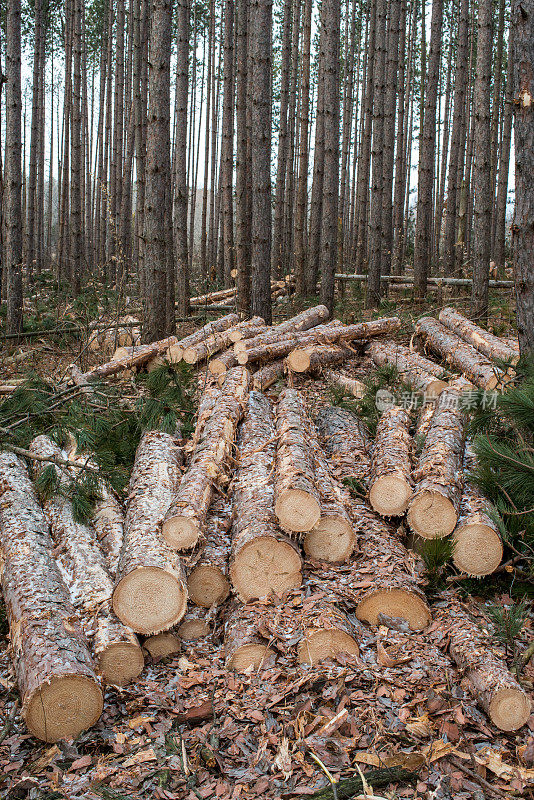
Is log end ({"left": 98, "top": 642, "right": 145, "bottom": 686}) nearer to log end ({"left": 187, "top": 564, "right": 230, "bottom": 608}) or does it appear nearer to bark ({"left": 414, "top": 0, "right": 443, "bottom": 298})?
log end ({"left": 187, "top": 564, "right": 230, "bottom": 608})

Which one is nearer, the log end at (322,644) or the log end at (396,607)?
the log end at (322,644)

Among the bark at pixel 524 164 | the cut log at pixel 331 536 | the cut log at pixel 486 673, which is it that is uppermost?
the bark at pixel 524 164

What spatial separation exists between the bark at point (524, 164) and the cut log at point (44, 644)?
3910 millimetres

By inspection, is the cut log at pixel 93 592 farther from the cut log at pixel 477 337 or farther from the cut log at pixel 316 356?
the cut log at pixel 477 337

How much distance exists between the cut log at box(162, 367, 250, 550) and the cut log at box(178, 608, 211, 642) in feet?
1.29

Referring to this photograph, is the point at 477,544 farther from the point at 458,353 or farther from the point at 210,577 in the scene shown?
the point at 458,353

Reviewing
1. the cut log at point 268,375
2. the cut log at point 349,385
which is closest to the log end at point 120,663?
the cut log at point 268,375

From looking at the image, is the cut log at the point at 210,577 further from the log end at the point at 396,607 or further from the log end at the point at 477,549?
the log end at the point at 477,549

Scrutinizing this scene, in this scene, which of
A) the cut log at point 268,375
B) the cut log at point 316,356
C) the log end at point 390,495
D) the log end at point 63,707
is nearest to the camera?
the log end at point 63,707

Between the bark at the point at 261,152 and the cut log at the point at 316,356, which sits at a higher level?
the bark at the point at 261,152

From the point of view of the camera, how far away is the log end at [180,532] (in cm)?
349

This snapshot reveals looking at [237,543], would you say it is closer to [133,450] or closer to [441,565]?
[441,565]

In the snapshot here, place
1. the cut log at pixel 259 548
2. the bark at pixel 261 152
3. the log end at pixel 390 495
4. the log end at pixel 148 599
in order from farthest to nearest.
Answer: the bark at pixel 261 152 < the log end at pixel 390 495 < the cut log at pixel 259 548 < the log end at pixel 148 599

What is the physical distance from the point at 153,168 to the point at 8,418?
13.2 ft
